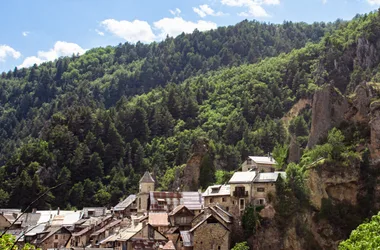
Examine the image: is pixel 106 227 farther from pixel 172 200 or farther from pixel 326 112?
pixel 326 112

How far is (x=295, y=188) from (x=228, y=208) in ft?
31.9

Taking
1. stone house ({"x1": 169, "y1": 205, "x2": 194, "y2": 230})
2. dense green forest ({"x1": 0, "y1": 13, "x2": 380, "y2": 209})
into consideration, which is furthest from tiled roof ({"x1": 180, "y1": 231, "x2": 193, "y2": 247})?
dense green forest ({"x1": 0, "y1": 13, "x2": 380, "y2": 209})

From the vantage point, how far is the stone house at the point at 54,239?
4067 inches

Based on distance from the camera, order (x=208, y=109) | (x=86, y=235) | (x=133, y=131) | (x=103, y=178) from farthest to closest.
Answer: (x=208, y=109) → (x=133, y=131) → (x=103, y=178) → (x=86, y=235)

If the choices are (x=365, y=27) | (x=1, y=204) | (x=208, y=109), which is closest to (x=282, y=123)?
(x=208, y=109)

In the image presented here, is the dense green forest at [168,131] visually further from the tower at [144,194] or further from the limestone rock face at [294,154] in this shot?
the limestone rock face at [294,154]

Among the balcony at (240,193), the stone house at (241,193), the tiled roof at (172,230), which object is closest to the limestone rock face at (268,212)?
the stone house at (241,193)

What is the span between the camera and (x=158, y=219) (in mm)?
87438

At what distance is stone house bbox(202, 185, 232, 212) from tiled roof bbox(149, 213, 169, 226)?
20.0 feet

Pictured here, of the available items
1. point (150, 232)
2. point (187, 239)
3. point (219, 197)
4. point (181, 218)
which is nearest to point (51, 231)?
point (150, 232)

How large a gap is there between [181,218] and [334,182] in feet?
71.9

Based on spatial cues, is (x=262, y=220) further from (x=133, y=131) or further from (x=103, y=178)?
(x=133, y=131)

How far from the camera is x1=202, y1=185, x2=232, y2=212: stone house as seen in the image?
280ft

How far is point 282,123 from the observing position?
15450cm
